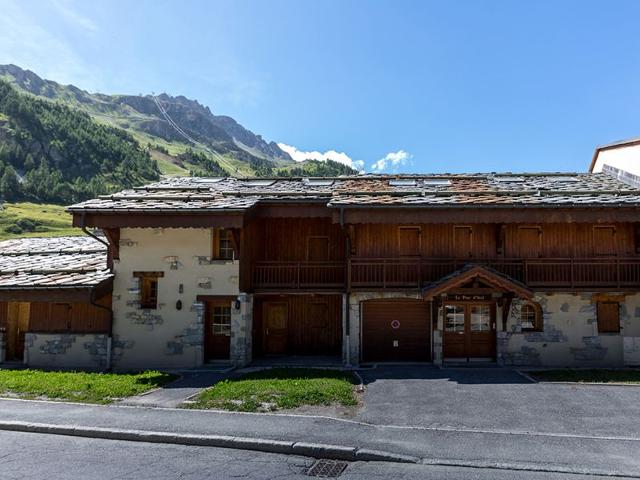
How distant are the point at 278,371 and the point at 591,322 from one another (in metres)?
11.6

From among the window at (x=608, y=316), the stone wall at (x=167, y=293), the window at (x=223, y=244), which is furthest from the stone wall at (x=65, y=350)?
the window at (x=608, y=316)

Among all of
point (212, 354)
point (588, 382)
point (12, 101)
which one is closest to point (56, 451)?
point (212, 354)

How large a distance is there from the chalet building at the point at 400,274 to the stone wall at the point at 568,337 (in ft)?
0.12

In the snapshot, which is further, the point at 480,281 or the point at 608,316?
the point at 608,316

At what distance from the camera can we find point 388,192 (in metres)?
17.7

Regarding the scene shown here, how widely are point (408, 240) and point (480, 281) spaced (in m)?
3.09

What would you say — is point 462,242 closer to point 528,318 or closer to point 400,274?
point 400,274

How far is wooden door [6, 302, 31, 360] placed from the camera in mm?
17750

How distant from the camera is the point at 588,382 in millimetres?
13508

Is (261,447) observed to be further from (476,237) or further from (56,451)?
(476,237)

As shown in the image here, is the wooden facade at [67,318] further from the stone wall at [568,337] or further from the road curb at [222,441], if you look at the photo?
the stone wall at [568,337]

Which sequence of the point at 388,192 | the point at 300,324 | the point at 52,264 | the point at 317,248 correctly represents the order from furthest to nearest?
the point at 300,324, the point at 317,248, the point at 52,264, the point at 388,192

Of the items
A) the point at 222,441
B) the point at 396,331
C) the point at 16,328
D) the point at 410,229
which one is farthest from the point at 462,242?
the point at 16,328

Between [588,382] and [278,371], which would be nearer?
[588,382]
